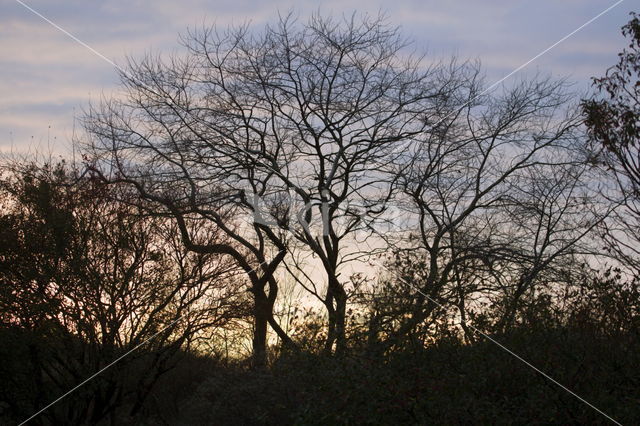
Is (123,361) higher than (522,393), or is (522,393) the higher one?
(123,361)

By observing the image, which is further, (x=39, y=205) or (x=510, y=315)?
(x=39, y=205)

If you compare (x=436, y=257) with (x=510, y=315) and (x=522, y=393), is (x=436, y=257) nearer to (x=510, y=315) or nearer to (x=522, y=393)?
(x=510, y=315)

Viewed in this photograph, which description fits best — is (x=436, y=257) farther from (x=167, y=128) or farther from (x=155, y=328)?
(x=167, y=128)

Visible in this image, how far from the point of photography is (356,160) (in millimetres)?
19625

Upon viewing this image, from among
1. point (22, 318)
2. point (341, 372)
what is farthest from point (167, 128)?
point (341, 372)

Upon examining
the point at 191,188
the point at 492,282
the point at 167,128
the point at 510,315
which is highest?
the point at 167,128

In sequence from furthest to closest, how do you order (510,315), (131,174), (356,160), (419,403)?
(356,160) → (131,174) → (510,315) → (419,403)

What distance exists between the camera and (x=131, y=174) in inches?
718

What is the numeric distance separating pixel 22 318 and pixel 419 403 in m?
7.53

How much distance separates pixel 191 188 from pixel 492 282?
25.8ft

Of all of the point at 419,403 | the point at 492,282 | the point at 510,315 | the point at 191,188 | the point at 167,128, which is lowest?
the point at 419,403

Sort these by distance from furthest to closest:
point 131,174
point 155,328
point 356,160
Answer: point 356,160 → point 131,174 → point 155,328

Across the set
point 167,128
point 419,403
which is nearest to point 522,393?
point 419,403

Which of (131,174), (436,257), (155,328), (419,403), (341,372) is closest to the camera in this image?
(419,403)
